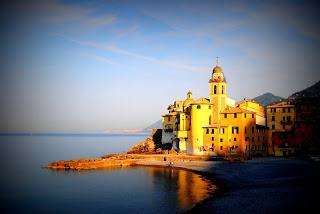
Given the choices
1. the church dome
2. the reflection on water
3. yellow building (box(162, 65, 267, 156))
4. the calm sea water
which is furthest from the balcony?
the church dome

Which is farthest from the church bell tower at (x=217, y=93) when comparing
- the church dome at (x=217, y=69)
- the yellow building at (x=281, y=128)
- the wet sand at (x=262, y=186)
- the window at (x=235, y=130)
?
the wet sand at (x=262, y=186)

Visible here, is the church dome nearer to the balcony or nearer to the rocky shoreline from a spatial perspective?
the balcony

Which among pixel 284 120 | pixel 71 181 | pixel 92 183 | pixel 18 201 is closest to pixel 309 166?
pixel 284 120

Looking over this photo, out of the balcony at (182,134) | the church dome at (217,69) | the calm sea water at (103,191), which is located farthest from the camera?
the church dome at (217,69)

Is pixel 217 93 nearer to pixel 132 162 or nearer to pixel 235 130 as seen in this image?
pixel 235 130

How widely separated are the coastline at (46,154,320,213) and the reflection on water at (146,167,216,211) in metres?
1.34

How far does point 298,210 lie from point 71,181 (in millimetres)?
40503

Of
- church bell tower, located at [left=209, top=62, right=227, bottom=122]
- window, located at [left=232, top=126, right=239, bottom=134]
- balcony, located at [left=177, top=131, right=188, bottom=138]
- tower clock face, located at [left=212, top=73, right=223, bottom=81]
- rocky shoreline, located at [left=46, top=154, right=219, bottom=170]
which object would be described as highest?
tower clock face, located at [left=212, top=73, right=223, bottom=81]

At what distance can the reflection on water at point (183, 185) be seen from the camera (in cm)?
4516

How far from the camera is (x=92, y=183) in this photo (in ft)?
199

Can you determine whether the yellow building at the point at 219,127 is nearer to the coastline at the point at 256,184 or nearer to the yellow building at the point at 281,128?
the yellow building at the point at 281,128

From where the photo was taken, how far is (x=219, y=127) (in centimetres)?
7856

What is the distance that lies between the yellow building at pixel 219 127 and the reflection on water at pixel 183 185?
11.6 meters

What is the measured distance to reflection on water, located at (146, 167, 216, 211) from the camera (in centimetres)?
4516
